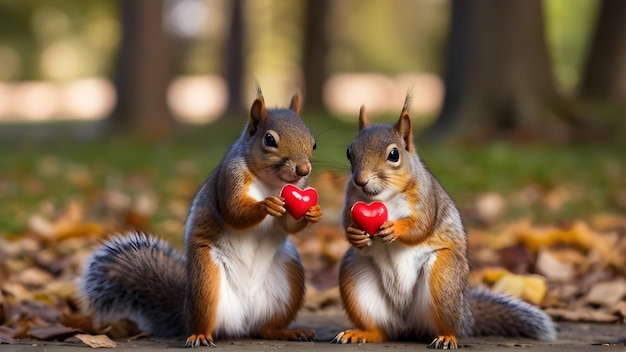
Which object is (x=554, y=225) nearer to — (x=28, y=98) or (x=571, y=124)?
(x=571, y=124)

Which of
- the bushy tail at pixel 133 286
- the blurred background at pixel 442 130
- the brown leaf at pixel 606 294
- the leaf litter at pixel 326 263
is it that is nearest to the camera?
the bushy tail at pixel 133 286

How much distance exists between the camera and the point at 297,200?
3.46 m

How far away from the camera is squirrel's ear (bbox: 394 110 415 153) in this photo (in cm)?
368

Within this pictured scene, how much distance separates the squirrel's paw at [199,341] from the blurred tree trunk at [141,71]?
35.3 ft

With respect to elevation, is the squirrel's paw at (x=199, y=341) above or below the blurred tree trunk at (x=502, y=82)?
below

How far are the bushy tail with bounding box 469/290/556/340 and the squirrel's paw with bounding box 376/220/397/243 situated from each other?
619mm

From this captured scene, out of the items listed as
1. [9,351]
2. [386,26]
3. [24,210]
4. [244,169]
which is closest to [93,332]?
[9,351]

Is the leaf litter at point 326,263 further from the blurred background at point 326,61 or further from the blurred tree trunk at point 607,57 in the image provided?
the blurred tree trunk at point 607,57

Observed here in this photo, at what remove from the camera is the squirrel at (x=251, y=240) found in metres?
3.53

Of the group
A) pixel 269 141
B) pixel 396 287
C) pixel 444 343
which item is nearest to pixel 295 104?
pixel 269 141

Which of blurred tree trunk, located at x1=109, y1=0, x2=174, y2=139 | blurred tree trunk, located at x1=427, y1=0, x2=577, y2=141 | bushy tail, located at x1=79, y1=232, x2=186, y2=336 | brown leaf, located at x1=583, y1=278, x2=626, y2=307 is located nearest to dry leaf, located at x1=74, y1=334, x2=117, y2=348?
bushy tail, located at x1=79, y1=232, x2=186, y2=336

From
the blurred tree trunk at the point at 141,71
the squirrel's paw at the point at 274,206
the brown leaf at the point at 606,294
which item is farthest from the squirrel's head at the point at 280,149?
the blurred tree trunk at the point at 141,71

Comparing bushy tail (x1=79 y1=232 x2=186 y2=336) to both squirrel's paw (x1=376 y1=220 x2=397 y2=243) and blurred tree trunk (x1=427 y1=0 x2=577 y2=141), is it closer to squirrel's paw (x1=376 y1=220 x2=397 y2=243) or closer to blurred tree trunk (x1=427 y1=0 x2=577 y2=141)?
squirrel's paw (x1=376 y1=220 x2=397 y2=243)

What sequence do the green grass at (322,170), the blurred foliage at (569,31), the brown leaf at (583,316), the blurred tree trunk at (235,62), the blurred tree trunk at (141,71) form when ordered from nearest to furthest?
the brown leaf at (583,316) → the green grass at (322,170) → the blurred tree trunk at (141,71) → the blurred tree trunk at (235,62) → the blurred foliage at (569,31)
